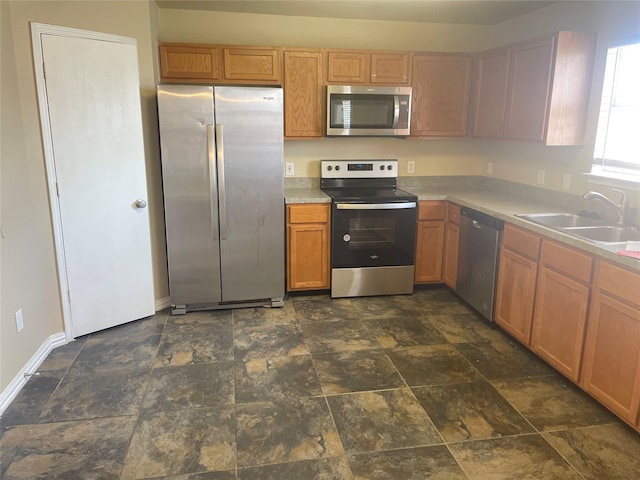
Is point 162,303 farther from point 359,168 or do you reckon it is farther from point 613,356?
point 613,356

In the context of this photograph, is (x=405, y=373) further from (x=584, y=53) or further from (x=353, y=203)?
Answer: (x=584, y=53)

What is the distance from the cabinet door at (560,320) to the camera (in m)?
2.58

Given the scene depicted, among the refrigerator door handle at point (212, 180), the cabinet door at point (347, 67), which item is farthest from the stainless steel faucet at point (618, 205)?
the refrigerator door handle at point (212, 180)

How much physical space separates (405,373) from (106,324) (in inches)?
87.7

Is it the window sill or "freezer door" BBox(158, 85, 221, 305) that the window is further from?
"freezer door" BBox(158, 85, 221, 305)

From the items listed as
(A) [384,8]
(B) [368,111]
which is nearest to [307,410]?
(B) [368,111]

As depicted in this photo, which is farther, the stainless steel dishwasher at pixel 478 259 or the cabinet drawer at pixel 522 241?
the stainless steel dishwasher at pixel 478 259

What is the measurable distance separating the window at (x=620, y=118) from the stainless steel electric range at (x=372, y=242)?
145cm

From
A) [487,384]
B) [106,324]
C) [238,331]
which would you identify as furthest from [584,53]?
[106,324]

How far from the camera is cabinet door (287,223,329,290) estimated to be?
3947mm

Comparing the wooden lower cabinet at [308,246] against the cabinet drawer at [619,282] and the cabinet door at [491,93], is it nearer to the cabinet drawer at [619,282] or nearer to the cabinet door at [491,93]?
the cabinet door at [491,93]

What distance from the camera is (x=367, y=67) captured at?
404cm

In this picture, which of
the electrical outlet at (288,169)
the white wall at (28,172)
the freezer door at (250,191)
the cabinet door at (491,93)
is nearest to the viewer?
the white wall at (28,172)

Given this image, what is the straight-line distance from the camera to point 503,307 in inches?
131
